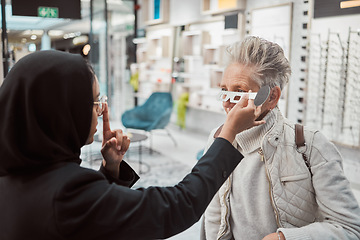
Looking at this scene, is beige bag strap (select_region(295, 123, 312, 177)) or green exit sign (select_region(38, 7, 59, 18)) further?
green exit sign (select_region(38, 7, 59, 18))

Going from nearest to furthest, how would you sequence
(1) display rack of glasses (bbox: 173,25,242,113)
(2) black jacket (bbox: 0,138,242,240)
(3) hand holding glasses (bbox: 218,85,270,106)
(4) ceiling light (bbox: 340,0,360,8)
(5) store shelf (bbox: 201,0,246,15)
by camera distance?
(2) black jacket (bbox: 0,138,242,240) < (3) hand holding glasses (bbox: 218,85,270,106) < (4) ceiling light (bbox: 340,0,360,8) < (5) store shelf (bbox: 201,0,246,15) < (1) display rack of glasses (bbox: 173,25,242,113)

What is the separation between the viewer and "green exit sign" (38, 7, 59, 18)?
128 inches

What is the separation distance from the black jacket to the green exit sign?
266 cm

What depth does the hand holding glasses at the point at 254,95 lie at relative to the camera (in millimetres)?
1333

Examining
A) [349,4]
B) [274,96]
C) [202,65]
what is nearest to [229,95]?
[274,96]

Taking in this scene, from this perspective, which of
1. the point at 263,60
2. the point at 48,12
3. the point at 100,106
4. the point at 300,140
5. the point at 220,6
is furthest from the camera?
the point at 220,6

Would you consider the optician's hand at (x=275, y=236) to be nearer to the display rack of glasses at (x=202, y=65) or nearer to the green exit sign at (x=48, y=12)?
the green exit sign at (x=48, y=12)

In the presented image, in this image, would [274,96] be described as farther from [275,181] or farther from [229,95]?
[275,181]

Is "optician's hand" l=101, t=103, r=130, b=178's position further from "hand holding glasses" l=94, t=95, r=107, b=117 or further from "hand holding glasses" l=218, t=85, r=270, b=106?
"hand holding glasses" l=218, t=85, r=270, b=106

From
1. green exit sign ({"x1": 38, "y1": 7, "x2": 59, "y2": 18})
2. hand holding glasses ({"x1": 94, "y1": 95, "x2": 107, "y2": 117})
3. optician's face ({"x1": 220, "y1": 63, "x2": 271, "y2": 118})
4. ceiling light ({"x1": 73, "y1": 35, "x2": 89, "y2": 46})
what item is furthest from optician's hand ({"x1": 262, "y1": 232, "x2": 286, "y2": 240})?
ceiling light ({"x1": 73, "y1": 35, "x2": 89, "y2": 46})

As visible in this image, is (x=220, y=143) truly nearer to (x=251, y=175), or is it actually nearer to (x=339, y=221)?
(x=251, y=175)

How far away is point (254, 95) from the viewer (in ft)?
4.46

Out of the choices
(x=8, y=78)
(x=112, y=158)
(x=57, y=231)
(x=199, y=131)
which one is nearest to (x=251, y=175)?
(x=112, y=158)

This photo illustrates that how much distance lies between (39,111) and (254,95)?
0.79 m
